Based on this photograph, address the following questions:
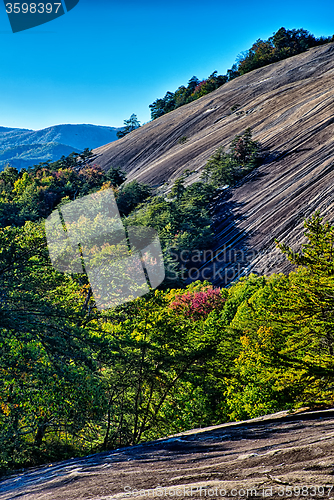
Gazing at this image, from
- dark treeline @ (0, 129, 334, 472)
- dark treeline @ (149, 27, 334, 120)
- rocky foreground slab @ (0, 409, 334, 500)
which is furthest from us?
dark treeline @ (149, 27, 334, 120)

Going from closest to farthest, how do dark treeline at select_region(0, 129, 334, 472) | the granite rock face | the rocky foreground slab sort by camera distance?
the rocky foreground slab, dark treeline at select_region(0, 129, 334, 472), the granite rock face

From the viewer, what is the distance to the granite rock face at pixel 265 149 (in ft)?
107

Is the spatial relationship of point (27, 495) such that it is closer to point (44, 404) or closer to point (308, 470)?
point (44, 404)

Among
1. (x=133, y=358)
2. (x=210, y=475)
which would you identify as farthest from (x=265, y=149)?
(x=210, y=475)

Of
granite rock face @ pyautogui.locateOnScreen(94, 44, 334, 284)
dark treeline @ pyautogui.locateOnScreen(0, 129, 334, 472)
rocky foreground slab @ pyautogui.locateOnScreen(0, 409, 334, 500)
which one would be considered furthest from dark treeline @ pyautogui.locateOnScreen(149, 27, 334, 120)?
rocky foreground slab @ pyautogui.locateOnScreen(0, 409, 334, 500)

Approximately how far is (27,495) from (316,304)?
721 centimetres

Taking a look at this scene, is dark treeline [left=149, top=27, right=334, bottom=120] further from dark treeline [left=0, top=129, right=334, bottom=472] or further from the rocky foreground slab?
the rocky foreground slab

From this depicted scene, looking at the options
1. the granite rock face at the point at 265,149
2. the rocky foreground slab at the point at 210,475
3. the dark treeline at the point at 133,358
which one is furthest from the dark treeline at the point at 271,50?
the rocky foreground slab at the point at 210,475

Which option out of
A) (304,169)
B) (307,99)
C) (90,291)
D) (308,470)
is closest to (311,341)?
(308,470)

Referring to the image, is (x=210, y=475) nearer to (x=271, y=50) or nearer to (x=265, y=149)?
(x=265, y=149)

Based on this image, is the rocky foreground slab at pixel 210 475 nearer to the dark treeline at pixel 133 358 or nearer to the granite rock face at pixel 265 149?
the dark treeline at pixel 133 358

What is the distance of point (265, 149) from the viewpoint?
1735 inches

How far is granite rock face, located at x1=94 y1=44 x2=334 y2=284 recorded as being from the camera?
107ft

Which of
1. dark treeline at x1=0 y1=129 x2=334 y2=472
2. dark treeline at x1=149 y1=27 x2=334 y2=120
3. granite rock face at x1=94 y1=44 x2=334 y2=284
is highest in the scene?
dark treeline at x1=149 y1=27 x2=334 y2=120
